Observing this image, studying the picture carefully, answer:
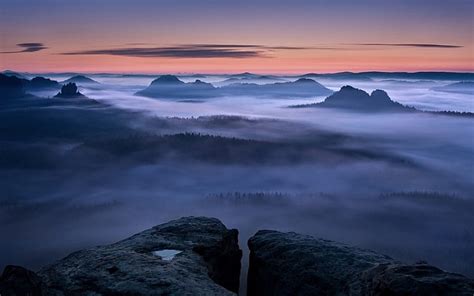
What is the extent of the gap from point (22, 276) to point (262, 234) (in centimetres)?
1891

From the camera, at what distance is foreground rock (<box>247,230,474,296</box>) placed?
1762 cm

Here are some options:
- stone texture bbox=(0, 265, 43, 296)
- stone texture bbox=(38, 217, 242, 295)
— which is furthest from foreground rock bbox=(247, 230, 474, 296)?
stone texture bbox=(0, 265, 43, 296)

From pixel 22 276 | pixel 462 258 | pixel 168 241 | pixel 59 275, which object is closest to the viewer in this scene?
pixel 22 276

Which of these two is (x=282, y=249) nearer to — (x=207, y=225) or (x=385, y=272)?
(x=207, y=225)

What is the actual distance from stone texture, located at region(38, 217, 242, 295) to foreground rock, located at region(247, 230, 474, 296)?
2.81 m

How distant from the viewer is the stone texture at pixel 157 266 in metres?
21.9

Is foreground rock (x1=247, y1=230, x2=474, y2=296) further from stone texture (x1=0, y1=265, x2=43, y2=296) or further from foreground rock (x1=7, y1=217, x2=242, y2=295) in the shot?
stone texture (x1=0, y1=265, x2=43, y2=296)

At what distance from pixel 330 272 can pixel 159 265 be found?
34.0ft

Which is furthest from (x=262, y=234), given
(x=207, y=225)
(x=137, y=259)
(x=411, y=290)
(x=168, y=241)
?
(x=411, y=290)

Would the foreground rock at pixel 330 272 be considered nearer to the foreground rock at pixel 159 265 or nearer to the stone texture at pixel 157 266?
the stone texture at pixel 157 266

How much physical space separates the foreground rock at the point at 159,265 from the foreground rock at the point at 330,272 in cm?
293

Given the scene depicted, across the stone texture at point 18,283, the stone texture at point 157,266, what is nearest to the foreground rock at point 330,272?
the stone texture at point 157,266

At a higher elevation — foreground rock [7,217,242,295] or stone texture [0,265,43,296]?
stone texture [0,265,43,296]

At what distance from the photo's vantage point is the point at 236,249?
34219mm
